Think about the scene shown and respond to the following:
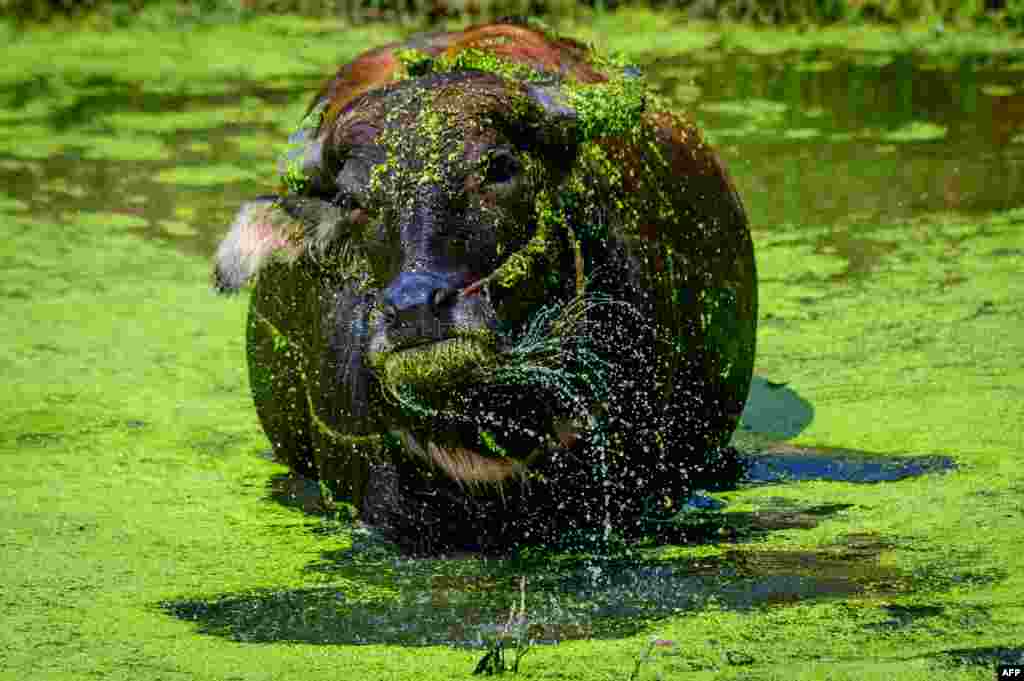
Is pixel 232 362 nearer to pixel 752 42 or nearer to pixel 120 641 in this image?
pixel 120 641

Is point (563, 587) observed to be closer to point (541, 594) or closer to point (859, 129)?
point (541, 594)

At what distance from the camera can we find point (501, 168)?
5.40 m

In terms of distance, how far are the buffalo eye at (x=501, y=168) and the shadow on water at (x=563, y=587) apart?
3.82 ft

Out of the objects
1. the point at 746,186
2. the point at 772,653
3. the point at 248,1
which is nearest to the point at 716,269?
the point at 772,653

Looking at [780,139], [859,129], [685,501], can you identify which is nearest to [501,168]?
[685,501]

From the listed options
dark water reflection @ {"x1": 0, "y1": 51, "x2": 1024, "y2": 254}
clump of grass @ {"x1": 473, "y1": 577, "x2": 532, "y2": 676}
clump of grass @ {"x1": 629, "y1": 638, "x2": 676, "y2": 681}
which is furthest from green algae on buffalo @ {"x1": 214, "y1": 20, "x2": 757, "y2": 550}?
dark water reflection @ {"x1": 0, "y1": 51, "x2": 1024, "y2": 254}

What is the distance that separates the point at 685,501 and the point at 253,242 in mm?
1641

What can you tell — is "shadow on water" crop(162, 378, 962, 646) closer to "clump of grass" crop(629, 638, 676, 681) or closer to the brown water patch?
the brown water patch

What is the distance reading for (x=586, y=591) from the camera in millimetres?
5496

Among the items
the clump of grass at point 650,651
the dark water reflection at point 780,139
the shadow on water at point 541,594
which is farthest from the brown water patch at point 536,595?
the dark water reflection at point 780,139

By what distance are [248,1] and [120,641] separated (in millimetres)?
11382

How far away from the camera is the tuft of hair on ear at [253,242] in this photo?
228 inches

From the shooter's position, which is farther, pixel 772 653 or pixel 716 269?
pixel 716 269

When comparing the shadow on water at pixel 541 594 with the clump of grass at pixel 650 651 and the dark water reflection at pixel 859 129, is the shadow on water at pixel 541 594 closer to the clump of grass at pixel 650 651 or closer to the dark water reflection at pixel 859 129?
the clump of grass at pixel 650 651
